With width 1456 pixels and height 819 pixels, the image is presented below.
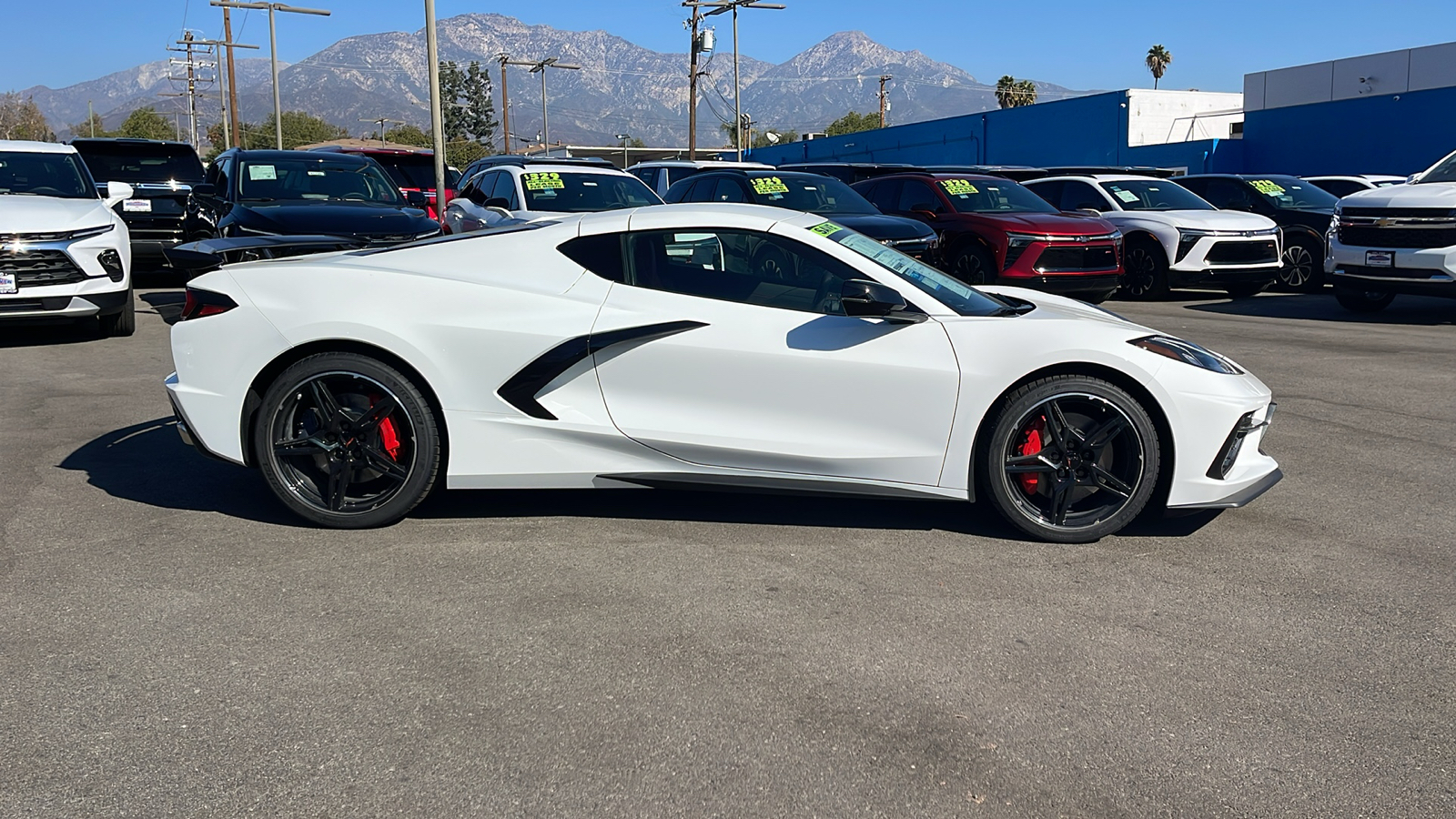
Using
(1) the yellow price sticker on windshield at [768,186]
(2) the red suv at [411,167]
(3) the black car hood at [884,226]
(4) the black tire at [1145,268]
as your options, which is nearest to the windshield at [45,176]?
(2) the red suv at [411,167]

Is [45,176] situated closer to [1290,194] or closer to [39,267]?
[39,267]

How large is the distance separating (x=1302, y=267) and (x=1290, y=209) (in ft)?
2.62

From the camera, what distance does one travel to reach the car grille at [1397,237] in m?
11.9

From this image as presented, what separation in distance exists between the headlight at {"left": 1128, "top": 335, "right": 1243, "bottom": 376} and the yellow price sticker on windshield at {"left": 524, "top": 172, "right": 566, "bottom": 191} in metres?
8.90

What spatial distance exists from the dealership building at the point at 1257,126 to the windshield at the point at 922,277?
84.4 ft

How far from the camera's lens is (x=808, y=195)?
1377 centimetres

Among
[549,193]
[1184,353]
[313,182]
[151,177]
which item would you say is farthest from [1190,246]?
[151,177]

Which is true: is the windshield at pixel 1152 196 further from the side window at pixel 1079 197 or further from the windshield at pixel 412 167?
the windshield at pixel 412 167

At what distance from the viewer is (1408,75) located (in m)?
35.3

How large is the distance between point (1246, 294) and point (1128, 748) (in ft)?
47.7

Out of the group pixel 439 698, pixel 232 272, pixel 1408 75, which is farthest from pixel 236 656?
pixel 1408 75

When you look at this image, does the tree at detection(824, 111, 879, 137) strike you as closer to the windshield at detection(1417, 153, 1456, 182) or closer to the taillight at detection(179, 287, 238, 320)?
the windshield at detection(1417, 153, 1456, 182)

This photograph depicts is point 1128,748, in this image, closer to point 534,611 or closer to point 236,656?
point 534,611

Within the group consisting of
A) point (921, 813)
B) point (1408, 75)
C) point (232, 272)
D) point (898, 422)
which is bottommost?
point (921, 813)
